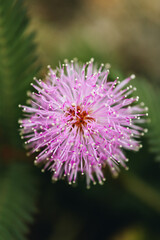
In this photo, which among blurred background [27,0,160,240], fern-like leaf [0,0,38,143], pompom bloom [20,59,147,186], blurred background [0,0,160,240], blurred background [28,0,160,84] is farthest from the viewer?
blurred background [28,0,160,84]

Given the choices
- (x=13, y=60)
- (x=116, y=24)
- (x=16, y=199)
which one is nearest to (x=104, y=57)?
(x=13, y=60)

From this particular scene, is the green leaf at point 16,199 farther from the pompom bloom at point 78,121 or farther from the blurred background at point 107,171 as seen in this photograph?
the pompom bloom at point 78,121

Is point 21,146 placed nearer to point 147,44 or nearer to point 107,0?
point 147,44

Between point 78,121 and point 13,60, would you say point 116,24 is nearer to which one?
point 13,60

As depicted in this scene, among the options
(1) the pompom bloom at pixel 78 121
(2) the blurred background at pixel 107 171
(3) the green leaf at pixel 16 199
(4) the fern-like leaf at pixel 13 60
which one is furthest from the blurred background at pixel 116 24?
(1) the pompom bloom at pixel 78 121

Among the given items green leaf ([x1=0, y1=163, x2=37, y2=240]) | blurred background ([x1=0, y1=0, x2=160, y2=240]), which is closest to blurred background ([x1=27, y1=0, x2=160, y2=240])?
blurred background ([x1=0, y1=0, x2=160, y2=240])

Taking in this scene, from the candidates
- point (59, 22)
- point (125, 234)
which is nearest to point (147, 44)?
point (59, 22)

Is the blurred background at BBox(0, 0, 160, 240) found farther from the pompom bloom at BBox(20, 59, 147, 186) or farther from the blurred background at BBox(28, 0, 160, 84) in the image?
the pompom bloom at BBox(20, 59, 147, 186)
